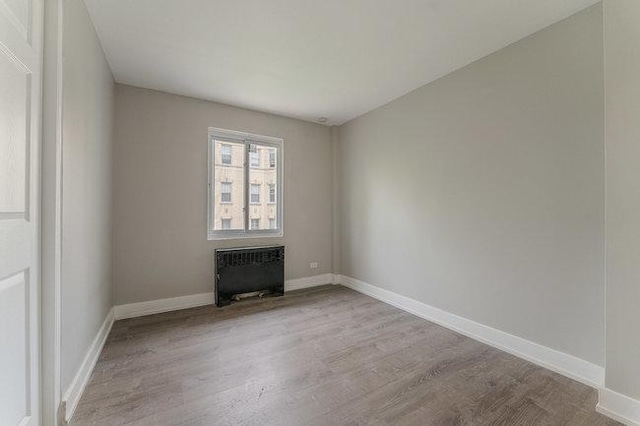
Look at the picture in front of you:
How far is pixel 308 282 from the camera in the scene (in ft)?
13.5

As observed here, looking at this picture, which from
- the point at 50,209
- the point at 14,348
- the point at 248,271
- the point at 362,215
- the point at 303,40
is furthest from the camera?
the point at 362,215

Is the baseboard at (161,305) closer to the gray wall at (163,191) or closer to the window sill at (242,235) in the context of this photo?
the gray wall at (163,191)

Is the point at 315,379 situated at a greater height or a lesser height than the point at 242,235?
lesser

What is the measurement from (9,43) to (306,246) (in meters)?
3.48

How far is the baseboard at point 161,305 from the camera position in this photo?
9.49ft

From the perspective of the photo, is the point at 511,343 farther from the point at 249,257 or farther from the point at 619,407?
the point at 249,257

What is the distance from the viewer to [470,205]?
2.54 meters

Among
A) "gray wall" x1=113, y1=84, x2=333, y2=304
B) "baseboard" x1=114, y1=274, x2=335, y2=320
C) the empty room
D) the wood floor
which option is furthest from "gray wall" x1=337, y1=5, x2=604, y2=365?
"baseboard" x1=114, y1=274, x2=335, y2=320

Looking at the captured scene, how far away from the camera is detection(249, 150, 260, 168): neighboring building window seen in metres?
3.79

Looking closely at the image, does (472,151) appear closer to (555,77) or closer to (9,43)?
(555,77)

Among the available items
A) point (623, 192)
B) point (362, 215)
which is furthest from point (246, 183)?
point (623, 192)

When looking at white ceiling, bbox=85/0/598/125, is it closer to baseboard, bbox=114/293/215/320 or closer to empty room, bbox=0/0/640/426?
empty room, bbox=0/0/640/426

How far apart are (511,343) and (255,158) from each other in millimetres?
3579

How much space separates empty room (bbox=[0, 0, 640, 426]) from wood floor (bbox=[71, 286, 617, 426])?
2cm
